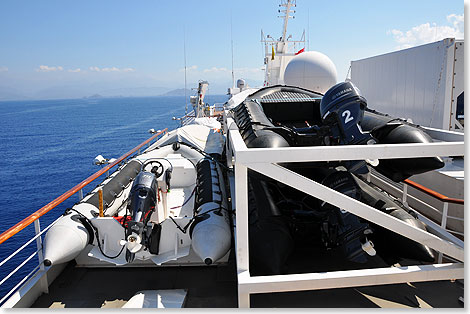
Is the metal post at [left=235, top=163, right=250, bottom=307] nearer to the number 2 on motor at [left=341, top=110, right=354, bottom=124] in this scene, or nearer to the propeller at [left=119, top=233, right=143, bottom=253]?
the propeller at [left=119, top=233, right=143, bottom=253]

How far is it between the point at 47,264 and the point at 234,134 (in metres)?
2.52

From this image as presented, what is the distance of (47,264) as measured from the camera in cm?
389

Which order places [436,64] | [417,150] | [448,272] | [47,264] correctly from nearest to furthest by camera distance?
[417,150]
[448,272]
[47,264]
[436,64]

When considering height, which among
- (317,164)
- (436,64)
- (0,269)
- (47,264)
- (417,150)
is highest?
(436,64)

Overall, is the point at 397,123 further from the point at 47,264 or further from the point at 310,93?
the point at 47,264

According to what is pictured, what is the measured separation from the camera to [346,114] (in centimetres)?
400

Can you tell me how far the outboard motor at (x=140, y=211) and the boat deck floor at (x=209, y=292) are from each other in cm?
54

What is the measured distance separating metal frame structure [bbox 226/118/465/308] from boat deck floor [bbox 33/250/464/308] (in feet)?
2.29

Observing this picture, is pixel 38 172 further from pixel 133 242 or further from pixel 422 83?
pixel 422 83

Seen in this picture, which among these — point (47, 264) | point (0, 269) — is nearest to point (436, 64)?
point (47, 264)

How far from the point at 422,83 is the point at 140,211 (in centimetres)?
599

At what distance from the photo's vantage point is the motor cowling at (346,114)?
3.90m

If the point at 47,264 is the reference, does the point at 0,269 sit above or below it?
below

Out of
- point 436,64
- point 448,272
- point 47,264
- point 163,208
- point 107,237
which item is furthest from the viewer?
point 436,64
